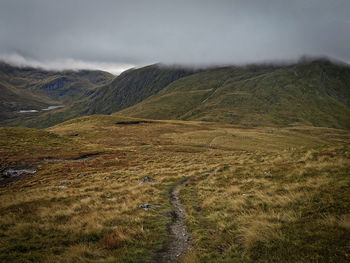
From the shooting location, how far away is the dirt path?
767cm

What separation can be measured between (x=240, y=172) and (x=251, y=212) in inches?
419

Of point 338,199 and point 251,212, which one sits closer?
point 338,199

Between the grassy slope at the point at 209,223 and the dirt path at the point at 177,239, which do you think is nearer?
the grassy slope at the point at 209,223

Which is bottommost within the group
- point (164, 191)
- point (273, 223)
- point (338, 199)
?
point (164, 191)

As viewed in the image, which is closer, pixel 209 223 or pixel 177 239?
pixel 177 239

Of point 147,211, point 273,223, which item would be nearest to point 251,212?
point 273,223

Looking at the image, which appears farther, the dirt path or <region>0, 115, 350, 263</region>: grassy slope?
the dirt path

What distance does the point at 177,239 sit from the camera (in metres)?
9.07

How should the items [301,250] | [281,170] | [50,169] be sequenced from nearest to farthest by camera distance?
1. [301,250]
2. [281,170]
3. [50,169]

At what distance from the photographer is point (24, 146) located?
174 ft

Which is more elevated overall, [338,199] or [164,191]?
[338,199]

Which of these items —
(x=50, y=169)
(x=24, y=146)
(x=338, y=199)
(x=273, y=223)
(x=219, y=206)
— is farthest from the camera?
(x=24, y=146)

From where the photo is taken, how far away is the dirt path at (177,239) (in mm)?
7666

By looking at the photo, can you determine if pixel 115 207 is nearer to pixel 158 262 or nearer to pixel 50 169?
pixel 158 262
